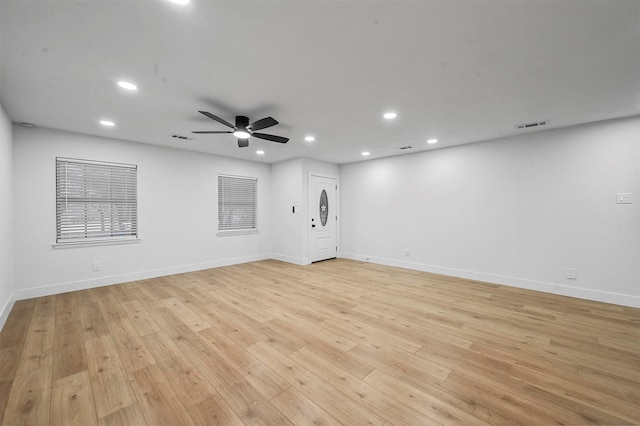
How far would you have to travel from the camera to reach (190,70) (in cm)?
228

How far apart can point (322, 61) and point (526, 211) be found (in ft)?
13.8

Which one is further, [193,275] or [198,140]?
[193,275]

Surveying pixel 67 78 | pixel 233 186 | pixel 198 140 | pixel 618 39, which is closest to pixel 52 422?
pixel 67 78

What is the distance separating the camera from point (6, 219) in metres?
3.23

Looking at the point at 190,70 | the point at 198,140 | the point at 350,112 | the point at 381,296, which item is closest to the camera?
the point at 190,70

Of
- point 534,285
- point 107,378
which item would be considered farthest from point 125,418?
point 534,285

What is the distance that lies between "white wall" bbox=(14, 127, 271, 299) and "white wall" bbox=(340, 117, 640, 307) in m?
3.62

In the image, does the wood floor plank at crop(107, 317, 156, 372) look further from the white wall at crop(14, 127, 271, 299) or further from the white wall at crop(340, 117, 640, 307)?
the white wall at crop(340, 117, 640, 307)

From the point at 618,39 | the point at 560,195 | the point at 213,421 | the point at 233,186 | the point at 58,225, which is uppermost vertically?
the point at 618,39

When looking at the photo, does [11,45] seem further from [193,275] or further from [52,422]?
[193,275]

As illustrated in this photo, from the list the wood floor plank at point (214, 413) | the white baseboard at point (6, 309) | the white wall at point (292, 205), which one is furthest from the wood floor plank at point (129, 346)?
the white wall at point (292, 205)

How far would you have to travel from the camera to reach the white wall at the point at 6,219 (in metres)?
2.99

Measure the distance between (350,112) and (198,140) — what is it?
9.59 ft

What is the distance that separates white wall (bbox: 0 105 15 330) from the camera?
299 centimetres
